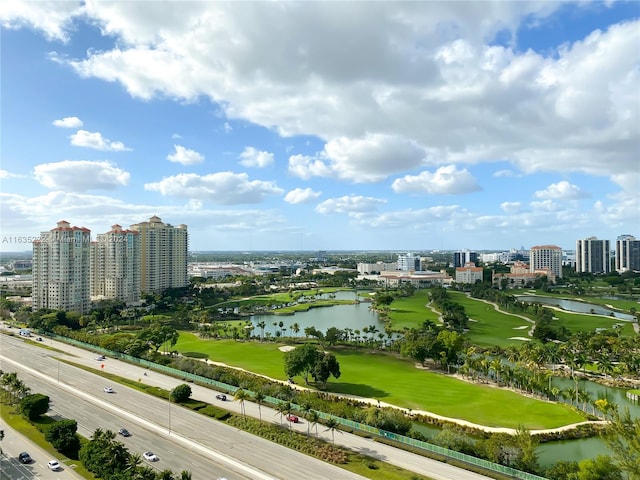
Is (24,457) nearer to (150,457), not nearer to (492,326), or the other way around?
(150,457)

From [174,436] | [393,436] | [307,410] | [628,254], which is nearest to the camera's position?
[393,436]

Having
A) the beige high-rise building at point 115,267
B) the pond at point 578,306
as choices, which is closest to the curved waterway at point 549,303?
the pond at point 578,306

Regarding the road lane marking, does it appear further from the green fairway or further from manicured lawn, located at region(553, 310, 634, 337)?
manicured lawn, located at region(553, 310, 634, 337)

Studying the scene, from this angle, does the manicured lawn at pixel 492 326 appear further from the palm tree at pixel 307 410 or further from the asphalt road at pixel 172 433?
the asphalt road at pixel 172 433

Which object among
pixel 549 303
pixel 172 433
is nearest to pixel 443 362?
pixel 172 433

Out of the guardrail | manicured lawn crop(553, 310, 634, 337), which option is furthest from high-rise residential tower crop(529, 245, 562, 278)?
the guardrail

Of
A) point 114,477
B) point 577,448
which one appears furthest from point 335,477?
point 577,448
